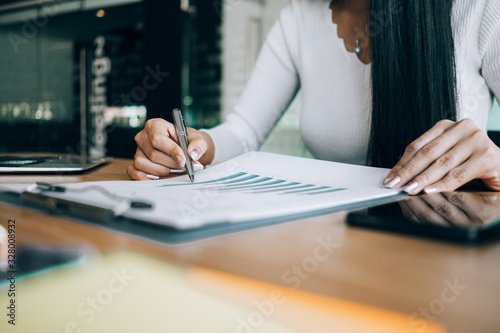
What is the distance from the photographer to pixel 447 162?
533mm

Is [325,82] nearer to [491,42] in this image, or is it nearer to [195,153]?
[491,42]

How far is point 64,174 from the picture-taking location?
76 centimetres

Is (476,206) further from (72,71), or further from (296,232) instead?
(72,71)

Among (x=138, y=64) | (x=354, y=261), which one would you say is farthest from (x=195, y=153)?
(x=138, y=64)

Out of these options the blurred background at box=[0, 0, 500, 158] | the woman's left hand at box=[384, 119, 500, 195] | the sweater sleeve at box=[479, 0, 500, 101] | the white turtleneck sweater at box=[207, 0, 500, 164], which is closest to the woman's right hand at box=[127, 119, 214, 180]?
the white turtleneck sweater at box=[207, 0, 500, 164]

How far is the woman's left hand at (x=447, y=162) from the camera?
52 cm

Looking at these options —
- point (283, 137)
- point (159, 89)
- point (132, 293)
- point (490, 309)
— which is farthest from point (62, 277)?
point (283, 137)

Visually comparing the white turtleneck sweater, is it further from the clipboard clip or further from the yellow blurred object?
the yellow blurred object

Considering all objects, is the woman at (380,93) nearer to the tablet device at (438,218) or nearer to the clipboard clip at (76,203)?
the tablet device at (438,218)

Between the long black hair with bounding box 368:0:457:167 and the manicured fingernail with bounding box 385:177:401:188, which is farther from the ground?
the long black hair with bounding box 368:0:457:167

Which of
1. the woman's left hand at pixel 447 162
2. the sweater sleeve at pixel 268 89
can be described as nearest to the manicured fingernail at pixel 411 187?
the woman's left hand at pixel 447 162

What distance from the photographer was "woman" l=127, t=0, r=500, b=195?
0.56 metres

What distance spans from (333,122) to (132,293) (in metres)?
0.90

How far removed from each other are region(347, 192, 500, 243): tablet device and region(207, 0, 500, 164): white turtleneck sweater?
1.79 ft
